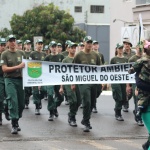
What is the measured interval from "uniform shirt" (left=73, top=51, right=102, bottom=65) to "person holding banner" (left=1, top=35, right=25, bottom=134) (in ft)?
4.23

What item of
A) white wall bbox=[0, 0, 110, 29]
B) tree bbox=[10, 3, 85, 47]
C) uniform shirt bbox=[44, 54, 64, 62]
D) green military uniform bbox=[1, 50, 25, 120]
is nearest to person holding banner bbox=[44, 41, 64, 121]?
uniform shirt bbox=[44, 54, 64, 62]

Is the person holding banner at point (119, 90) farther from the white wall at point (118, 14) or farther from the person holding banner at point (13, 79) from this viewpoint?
the white wall at point (118, 14)

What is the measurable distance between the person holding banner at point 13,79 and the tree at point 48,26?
32.3m

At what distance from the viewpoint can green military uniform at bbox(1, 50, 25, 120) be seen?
1116 centimetres

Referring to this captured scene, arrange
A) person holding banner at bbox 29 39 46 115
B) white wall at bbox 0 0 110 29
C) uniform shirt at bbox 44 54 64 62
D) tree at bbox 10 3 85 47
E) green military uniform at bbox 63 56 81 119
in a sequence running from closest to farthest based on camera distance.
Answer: green military uniform at bbox 63 56 81 119 < uniform shirt at bbox 44 54 64 62 < person holding banner at bbox 29 39 46 115 < tree at bbox 10 3 85 47 < white wall at bbox 0 0 110 29

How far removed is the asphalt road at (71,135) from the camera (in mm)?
9859

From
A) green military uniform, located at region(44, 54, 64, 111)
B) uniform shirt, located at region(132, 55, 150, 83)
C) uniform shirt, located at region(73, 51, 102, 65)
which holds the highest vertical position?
uniform shirt, located at region(132, 55, 150, 83)

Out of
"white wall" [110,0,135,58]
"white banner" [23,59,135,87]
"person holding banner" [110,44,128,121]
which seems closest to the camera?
"white banner" [23,59,135,87]

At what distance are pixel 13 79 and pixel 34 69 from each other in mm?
1054

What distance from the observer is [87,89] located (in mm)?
11688

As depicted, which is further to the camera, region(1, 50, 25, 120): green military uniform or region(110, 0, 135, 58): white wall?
region(110, 0, 135, 58): white wall

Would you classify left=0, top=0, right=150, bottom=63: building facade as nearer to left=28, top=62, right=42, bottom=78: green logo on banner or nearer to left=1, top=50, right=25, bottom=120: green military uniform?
left=28, top=62, right=42, bottom=78: green logo on banner

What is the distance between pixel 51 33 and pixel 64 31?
4.33 feet

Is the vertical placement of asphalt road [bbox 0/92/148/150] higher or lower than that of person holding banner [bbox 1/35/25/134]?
lower
